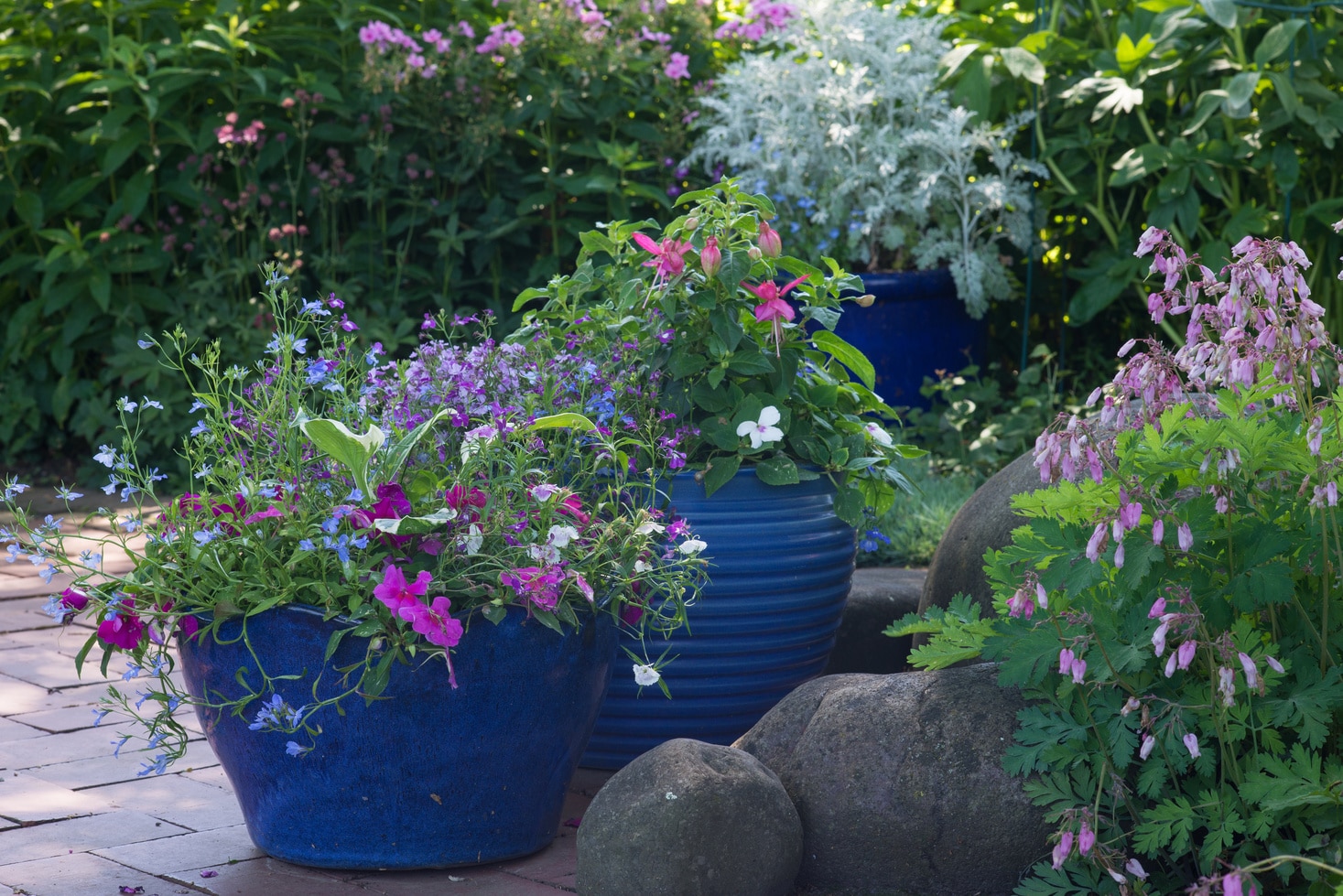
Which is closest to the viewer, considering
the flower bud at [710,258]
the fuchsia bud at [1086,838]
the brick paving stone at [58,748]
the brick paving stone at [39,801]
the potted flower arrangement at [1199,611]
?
the fuchsia bud at [1086,838]

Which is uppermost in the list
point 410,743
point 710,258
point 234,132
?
point 234,132

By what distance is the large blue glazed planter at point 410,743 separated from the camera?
2.35 meters

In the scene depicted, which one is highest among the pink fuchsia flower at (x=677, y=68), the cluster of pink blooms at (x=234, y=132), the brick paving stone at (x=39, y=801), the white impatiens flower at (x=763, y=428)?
the pink fuchsia flower at (x=677, y=68)

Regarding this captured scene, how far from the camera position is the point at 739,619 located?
9.57 ft

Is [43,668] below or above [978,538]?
below

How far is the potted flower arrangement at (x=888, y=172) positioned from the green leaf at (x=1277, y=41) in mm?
878

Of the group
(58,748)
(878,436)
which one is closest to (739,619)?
(878,436)

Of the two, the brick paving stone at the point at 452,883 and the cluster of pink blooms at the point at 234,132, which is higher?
the cluster of pink blooms at the point at 234,132

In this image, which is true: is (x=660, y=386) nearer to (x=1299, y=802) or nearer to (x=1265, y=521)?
(x=1265, y=521)

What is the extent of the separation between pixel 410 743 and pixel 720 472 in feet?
2.86

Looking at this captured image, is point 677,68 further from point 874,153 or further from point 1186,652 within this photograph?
point 1186,652

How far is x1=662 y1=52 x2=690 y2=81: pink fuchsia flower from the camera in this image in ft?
19.8

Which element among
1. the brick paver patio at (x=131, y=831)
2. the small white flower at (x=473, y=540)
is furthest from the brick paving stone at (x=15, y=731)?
the small white flower at (x=473, y=540)

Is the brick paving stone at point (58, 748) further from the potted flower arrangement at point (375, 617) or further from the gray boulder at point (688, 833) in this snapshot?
the gray boulder at point (688, 833)
